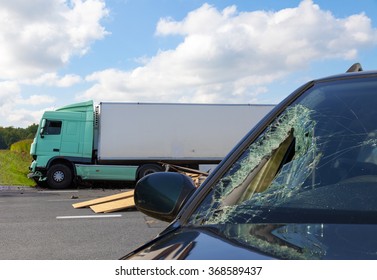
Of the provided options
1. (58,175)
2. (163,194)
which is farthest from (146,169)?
(163,194)

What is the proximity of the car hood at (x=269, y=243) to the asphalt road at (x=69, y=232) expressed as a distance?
415 centimetres

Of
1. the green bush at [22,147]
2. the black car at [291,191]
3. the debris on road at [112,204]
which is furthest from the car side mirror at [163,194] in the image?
the green bush at [22,147]

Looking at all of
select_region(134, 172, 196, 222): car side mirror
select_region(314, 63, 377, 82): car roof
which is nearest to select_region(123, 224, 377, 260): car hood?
select_region(134, 172, 196, 222): car side mirror

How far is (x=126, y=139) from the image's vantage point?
17391 millimetres

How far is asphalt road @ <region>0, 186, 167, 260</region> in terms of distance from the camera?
5.94 meters

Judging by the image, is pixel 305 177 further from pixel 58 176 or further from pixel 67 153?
pixel 58 176

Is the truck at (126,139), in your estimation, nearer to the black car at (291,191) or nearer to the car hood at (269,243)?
the black car at (291,191)

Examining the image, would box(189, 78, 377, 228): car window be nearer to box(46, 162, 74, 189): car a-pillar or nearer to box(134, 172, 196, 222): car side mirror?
box(134, 172, 196, 222): car side mirror

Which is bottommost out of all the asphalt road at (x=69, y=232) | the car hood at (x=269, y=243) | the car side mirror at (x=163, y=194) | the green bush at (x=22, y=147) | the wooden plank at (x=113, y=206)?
the asphalt road at (x=69, y=232)

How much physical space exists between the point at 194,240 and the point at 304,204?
429mm

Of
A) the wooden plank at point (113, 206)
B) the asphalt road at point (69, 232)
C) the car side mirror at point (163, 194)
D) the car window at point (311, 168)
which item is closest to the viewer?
the car window at point (311, 168)

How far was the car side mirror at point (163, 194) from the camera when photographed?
2061mm

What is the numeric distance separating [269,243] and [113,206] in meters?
8.96
